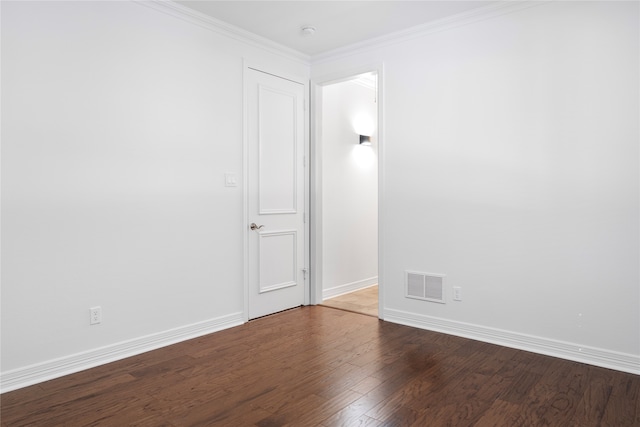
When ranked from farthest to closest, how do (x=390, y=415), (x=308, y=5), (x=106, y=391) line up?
(x=308, y=5)
(x=106, y=391)
(x=390, y=415)

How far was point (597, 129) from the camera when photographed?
9.64ft

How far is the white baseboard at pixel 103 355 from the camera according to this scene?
8.49ft

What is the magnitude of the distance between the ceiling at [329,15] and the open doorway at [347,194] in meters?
0.66

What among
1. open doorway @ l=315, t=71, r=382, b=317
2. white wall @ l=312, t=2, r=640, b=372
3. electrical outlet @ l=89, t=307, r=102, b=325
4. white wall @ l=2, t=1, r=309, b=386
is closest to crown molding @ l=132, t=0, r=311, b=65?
white wall @ l=2, t=1, r=309, b=386

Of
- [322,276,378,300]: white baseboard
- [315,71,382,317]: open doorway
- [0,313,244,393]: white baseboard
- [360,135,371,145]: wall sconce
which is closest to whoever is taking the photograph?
[0,313,244,393]: white baseboard

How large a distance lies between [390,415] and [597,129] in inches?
93.4

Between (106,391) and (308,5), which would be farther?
(308,5)

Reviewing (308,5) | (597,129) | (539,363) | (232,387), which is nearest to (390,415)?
(232,387)

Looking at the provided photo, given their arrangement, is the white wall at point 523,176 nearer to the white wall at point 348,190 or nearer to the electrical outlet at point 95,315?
the white wall at point 348,190

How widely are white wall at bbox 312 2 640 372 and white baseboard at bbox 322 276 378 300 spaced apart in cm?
107

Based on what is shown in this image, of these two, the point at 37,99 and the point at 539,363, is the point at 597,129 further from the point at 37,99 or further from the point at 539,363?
the point at 37,99

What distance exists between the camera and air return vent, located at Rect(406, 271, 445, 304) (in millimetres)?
3709

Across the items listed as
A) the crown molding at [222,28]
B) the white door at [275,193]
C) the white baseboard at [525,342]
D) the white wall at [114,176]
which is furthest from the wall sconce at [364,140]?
the white baseboard at [525,342]

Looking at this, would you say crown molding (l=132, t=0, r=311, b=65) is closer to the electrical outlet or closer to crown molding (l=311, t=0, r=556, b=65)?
crown molding (l=311, t=0, r=556, b=65)
